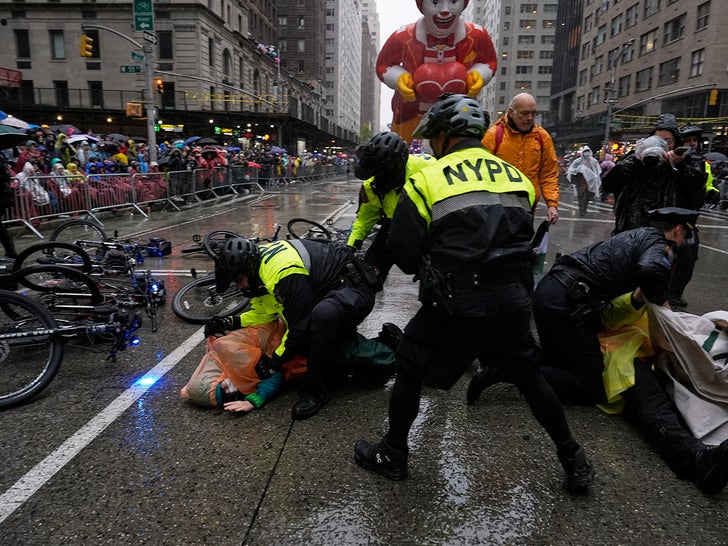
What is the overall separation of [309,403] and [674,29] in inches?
1958

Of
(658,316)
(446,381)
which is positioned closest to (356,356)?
(446,381)

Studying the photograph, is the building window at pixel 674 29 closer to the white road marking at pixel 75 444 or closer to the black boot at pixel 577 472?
the black boot at pixel 577 472

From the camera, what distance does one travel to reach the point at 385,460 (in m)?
2.65

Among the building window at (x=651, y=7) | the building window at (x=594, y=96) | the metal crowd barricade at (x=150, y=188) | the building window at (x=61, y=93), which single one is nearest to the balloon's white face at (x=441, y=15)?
the metal crowd barricade at (x=150, y=188)

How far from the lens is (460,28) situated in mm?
7809

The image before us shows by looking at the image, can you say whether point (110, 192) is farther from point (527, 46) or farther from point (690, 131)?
point (527, 46)

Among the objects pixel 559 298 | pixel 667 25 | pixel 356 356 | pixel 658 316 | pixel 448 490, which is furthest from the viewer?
pixel 667 25

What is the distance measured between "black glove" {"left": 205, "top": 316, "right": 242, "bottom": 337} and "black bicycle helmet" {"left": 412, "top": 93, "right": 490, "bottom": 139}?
210cm

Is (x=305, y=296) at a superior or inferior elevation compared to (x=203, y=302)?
superior

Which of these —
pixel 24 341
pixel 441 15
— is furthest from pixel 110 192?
pixel 24 341

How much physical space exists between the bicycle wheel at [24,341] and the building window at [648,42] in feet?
170

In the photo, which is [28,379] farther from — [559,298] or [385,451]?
[559,298]

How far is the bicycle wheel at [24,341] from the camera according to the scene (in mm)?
3416

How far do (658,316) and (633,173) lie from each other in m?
2.54
